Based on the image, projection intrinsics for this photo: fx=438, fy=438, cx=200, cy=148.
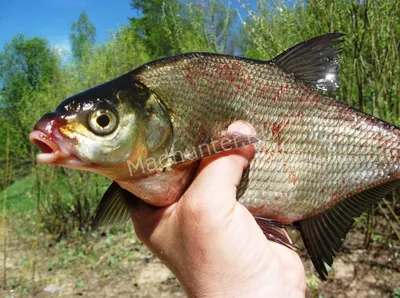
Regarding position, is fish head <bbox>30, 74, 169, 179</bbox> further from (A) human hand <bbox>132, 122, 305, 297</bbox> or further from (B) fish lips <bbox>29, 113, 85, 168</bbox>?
(A) human hand <bbox>132, 122, 305, 297</bbox>

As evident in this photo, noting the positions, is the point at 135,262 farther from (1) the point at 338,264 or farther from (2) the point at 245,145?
(2) the point at 245,145

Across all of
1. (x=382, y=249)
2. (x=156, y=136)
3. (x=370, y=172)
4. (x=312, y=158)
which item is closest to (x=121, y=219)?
(x=156, y=136)

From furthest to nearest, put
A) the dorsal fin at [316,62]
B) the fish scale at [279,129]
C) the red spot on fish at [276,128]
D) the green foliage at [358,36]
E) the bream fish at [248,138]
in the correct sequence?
the green foliage at [358,36] < the dorsal fin at [316,62] < the red spot on fish at [276,128] < the fish scale at [279,129] < the bream fish at [248,138]

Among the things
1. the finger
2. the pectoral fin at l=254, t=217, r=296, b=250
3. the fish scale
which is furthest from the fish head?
the pectoral fin at l=254, t=217, r=296, b=250

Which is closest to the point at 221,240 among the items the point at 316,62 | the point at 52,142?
the point at 52,142

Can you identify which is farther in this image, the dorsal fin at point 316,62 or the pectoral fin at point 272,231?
the dorsal fin at point 316,62

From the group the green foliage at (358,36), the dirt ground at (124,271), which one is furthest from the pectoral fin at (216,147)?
the green foliage at (358,36)

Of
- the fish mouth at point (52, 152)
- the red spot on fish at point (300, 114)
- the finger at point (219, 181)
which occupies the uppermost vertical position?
the fish mouth at point (52, 152)

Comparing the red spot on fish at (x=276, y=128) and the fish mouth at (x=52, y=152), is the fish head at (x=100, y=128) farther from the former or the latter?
the red spot on fish at (x=276, y=128)

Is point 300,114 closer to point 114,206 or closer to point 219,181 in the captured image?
point 219,181
